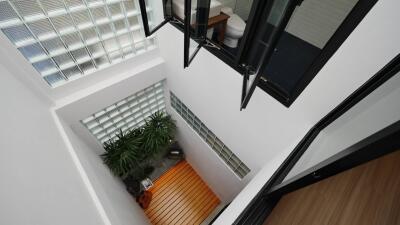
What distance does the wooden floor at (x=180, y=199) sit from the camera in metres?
3.79

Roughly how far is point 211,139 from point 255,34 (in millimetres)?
1950

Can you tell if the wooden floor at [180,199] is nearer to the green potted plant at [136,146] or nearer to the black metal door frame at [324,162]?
the green potted plant at [136,146]

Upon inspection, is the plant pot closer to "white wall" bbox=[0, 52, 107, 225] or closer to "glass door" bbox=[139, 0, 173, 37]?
"white wall" bbox=[0, 52, 107, 225]

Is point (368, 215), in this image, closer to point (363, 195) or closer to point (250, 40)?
point (363, 195)

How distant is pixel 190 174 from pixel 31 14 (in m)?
3.75

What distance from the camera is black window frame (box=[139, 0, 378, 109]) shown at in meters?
1.03

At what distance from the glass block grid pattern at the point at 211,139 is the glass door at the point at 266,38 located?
1.48 metres

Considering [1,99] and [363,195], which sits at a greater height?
[1,99]

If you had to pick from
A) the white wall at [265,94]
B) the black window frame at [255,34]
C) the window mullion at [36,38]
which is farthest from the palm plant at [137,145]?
the black window frame at [255,34]

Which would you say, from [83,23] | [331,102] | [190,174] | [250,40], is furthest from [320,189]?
[190,174]

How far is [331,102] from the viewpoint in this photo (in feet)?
4.47

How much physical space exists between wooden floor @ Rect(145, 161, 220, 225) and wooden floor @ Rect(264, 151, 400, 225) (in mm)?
2776

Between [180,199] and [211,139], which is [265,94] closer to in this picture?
[211,139]

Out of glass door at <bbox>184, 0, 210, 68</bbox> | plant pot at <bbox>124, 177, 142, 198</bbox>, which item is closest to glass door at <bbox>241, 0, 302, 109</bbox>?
glass door at <bbox>184, 0, 210, 68</bbox>
